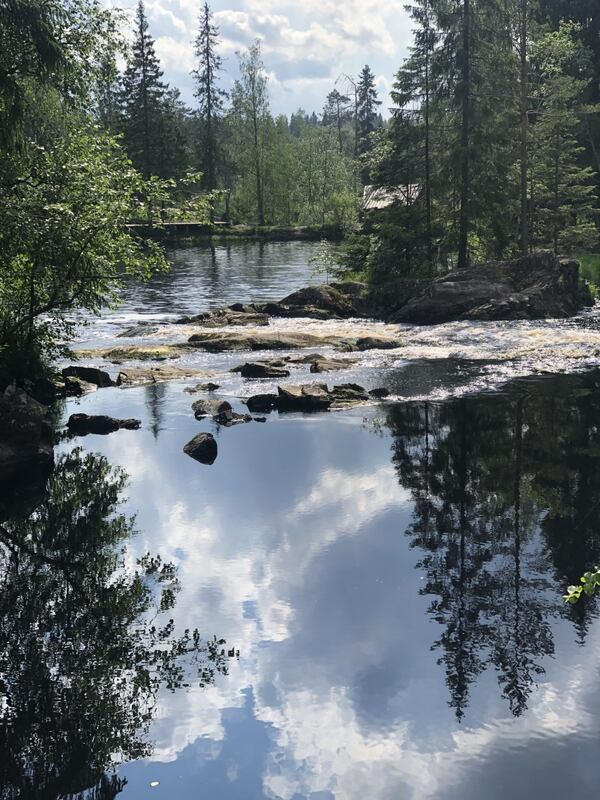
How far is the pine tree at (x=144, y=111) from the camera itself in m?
94.2

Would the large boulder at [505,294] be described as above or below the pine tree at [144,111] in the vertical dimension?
below

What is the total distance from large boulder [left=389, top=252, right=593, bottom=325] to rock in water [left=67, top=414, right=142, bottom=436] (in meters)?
18.7

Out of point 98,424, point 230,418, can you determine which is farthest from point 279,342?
point 98,424

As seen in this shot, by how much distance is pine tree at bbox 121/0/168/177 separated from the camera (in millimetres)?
94188

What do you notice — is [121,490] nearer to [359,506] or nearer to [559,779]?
[359,506]

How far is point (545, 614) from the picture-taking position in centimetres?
1080

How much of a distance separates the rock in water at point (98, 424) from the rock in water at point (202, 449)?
2.74 m

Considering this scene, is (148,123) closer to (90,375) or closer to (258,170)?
(258,170)

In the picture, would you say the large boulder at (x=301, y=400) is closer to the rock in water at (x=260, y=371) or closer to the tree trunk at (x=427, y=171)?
the rock in water at (x=260, y=371)

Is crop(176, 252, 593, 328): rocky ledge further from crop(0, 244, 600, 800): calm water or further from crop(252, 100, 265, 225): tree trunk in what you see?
crop(252, 100, 265, 225): tree trunk

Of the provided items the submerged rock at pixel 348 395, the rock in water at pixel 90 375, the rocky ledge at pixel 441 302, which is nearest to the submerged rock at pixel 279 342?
the rocky ledge at pixel 441 302

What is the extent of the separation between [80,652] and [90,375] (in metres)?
16.8

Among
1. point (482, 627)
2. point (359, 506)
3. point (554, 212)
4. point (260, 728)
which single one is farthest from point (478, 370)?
point (554, 212)

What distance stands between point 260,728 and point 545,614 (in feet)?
14.0
